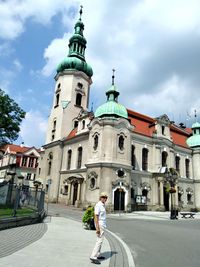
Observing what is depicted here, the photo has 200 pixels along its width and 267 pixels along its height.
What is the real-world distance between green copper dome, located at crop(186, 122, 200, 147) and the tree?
32592 mm

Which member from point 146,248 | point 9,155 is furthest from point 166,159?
point 9,155

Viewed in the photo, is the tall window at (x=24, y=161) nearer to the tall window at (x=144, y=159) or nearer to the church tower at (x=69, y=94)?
the church tower at (x=69, y=94)

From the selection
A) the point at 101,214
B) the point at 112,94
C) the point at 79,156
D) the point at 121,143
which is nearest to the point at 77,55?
the point at 112,94

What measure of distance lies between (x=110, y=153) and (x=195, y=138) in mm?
22036

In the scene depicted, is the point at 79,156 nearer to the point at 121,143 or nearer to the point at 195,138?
the point at 121,143

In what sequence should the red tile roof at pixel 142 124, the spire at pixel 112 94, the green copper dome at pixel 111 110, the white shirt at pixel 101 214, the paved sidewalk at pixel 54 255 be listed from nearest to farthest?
the paved sidewalk at pixel 54 255
the white shirt at pixel 101 214
the green copper dome at pixel 111 110
the spire at pixel 112 94
the red tile roof at pixel 142 124

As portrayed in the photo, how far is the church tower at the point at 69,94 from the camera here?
43.9m

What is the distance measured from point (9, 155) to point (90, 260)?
6285 cm

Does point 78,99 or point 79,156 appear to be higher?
point 78,99

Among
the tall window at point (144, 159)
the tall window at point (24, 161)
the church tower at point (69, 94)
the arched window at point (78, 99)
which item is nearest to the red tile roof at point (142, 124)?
the tall window at point (144, 159)

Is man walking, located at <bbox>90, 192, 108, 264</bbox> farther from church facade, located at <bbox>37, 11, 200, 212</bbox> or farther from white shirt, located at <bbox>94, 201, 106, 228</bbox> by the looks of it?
church facade, located at <bbox>37, 11, 200, 212</bbox>

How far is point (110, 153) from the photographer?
31.5m

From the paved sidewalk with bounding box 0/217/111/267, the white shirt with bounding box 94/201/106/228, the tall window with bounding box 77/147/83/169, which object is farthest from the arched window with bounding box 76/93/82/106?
the white shirt with bounding box 94/201/106/228

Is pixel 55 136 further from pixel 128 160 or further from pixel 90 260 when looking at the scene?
pixel 90 260
